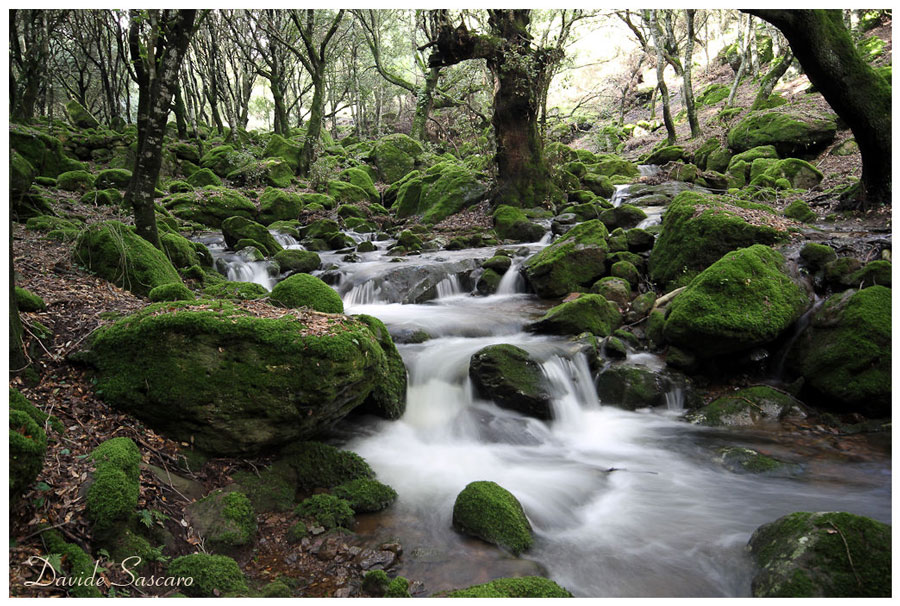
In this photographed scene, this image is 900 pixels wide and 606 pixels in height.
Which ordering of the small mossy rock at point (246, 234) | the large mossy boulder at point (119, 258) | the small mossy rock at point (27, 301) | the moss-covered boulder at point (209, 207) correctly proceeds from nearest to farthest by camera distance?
1. the small mossy rock at point (27, 301)
2. the large mossy boulder at point (119, 258)
3. the small mossy rock at point (246, 234)
4. the moss-covered boulder at point (209, 207)

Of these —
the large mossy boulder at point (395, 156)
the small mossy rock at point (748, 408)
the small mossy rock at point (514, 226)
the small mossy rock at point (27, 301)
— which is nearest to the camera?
the small mossy rock at point (27, 301)

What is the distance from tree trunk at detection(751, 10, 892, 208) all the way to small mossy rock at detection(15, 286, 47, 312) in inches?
431

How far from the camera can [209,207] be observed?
1650 cm

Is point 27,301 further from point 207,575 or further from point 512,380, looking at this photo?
point 512,380

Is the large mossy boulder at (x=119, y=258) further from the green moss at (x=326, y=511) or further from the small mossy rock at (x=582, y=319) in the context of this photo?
the small mossy rock at (x=582, y=319)

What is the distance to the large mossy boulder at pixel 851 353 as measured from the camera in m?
6.17

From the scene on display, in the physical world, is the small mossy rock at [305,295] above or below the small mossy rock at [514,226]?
below

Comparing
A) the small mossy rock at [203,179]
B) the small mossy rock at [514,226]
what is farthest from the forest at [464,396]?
the small mossy rock at [203,179]

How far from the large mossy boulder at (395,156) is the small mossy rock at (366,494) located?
881 inches

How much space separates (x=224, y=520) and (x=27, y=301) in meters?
3.34

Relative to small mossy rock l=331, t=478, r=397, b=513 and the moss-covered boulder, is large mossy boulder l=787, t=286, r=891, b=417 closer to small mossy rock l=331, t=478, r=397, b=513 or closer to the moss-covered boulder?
small mossy rock l=331, t=478, r=397, b=513

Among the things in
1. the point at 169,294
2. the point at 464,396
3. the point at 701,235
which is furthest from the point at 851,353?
the point at 169,294

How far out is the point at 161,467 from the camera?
13.9 feet

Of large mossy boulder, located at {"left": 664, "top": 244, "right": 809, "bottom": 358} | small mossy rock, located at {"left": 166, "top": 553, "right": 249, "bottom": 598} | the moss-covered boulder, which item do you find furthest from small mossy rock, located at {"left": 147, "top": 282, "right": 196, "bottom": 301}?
the moss-covered boulder
